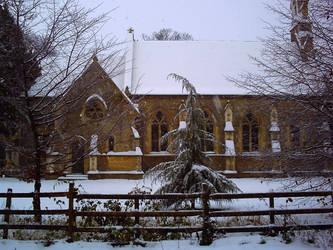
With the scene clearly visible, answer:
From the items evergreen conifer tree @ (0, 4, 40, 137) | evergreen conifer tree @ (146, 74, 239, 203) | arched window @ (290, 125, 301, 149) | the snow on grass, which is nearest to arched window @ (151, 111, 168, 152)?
evergreen conifer tree @ (146, 74, 239, 203)

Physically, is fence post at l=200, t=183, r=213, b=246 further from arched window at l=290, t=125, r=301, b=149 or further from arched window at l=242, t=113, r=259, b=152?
arched window at l=242, t=113, r=259, b=152

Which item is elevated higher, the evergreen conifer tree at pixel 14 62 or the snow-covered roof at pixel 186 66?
the snow-covered roof at pixel 186 66

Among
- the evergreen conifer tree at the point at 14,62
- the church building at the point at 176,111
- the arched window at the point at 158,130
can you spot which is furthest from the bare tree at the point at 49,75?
the arched window at the point at 158,130

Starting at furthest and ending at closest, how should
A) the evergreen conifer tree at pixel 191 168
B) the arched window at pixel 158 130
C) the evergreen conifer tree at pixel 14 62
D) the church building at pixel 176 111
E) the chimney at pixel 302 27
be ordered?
the arched window at pixel 158 130
the church building at pixel 176 111
the evergreen conifer tree at pixel 191 168
the chimney at pixel 302 27
the evergreen conifer tree at pixel 14 62

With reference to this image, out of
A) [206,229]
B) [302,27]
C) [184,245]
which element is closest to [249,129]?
[302,27]

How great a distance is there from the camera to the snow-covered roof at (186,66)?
73.5ft

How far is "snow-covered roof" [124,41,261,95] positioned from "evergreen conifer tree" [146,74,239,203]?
11.7m

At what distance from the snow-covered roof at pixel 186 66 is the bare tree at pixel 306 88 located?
558 inches

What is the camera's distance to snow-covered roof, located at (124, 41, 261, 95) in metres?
22.4

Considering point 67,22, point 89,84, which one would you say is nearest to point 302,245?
point 89,84

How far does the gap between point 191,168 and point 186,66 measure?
52.5 ft

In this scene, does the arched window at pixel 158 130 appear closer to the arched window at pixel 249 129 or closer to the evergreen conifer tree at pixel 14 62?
the arched window at pixel 249 129

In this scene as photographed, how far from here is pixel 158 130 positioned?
22.9 meters

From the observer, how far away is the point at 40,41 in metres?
7.09
